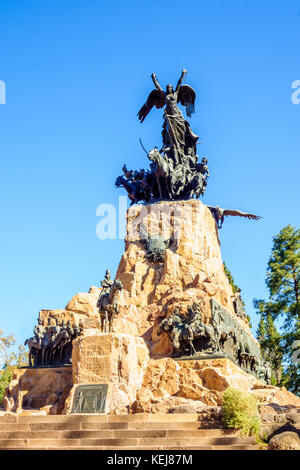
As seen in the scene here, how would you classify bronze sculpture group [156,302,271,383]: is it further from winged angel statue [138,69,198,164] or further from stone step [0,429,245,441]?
winged angel statue [138,69,198,164]

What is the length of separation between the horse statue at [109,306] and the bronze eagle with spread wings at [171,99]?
36.4 feet

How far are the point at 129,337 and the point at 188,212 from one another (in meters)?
7.38

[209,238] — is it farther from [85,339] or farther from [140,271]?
[85,339]

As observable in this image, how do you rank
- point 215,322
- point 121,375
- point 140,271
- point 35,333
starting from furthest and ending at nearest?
point 140,271 < point 35,333 < point 215,322 < point 121,375

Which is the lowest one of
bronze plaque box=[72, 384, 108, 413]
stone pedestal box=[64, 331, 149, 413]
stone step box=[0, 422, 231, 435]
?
stone step box=[0, 422, 231, 435]

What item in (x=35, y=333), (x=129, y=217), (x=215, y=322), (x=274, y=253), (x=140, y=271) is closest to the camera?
(x=215, y=322)

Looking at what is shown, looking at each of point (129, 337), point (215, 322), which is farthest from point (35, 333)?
point (215, 322)

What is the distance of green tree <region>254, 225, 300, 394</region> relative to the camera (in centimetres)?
2897

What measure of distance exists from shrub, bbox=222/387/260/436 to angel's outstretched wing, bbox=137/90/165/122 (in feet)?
59.2

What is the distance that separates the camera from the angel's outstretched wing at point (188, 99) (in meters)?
25.7

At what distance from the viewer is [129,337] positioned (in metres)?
15.6

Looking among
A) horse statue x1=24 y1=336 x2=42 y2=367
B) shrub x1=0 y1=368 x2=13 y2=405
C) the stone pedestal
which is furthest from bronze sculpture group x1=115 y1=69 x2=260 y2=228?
shrub x1=0 y1=368 x2=13 y2=405

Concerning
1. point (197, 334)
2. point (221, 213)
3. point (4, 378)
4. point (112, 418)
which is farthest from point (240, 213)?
point (4, 378)

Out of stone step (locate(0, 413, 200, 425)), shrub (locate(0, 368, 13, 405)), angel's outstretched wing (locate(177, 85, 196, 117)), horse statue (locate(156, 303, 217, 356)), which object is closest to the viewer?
stone step (locate(0, 413, 200, 425))
